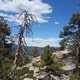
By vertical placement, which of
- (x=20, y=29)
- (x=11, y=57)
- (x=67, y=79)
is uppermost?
(x=20, y=29)

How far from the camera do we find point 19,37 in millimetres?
19125

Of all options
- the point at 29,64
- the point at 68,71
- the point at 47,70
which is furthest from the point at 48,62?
the point at 29,64

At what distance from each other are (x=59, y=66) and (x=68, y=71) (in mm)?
2575

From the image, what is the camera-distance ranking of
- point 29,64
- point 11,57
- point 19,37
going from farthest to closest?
point 29,64 → point 11,57 → point 19,37

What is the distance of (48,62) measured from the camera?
→ 47.7 metres

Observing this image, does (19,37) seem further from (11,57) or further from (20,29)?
(11,57)

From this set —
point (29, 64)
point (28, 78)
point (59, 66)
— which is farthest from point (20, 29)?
point (29, 64)

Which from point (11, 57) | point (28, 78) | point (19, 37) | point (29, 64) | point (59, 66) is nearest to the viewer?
point (19, 37)

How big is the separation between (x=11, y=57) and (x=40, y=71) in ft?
23.2

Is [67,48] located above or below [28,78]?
above

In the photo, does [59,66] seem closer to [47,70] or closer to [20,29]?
[47,70]

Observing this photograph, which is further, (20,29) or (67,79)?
(67,79)

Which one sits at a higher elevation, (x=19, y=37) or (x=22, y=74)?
(x=19, y=37)

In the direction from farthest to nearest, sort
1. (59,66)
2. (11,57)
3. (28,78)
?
1. (11,57)
2. (59,66)
3. (28,78)
